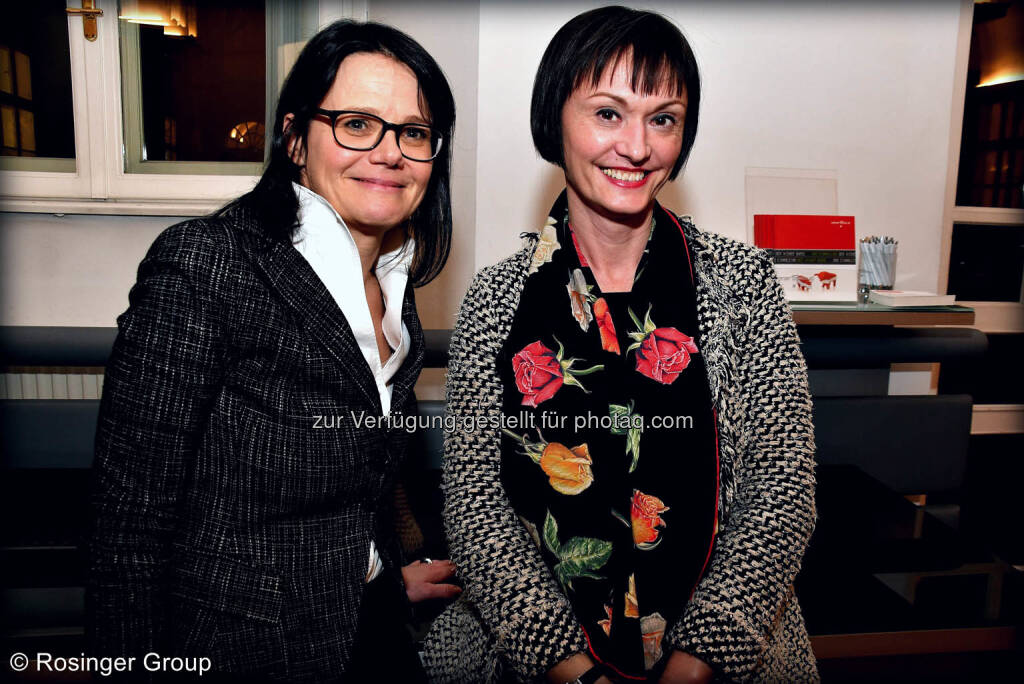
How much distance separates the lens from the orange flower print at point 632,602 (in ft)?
3.67

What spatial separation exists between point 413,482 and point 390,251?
2.48 ft

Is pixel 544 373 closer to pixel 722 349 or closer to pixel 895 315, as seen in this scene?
pixel 722 349

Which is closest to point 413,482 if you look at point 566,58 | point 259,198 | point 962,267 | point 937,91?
point 259,198

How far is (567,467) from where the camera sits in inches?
45.5

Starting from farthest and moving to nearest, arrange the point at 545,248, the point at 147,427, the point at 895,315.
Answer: the point at 895,315 < the point at 545,248 < the point at 147,427

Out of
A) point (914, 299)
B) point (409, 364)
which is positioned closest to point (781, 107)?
point (914, 299)

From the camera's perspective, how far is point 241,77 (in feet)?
Answer: 8.21

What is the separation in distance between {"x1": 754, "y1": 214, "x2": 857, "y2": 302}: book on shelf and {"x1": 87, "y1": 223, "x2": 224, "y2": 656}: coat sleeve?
5.52ft

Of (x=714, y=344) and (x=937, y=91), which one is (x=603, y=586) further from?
(x=937, y=91)

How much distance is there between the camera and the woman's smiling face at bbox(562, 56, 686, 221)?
113 cm

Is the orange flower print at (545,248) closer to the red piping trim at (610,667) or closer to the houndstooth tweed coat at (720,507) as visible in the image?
the houndstooth tweed coat at (720,507)

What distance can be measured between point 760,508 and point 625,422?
26 centimetres

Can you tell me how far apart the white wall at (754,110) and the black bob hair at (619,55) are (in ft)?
2.91

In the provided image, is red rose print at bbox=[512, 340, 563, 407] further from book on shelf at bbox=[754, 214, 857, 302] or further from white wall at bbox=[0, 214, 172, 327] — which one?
white wall at bbox=[0, 214, 172, 327]
